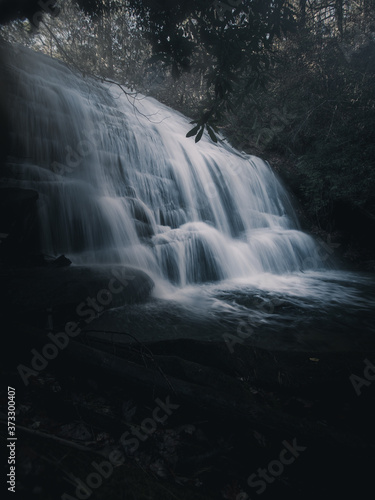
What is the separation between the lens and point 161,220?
29.9ft

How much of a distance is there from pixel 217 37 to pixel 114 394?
201 inches

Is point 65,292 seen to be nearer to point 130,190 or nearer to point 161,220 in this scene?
point 161,220

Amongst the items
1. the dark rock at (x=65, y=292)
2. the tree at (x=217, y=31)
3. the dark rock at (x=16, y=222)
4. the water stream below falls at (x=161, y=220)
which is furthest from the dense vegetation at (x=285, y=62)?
the dark rock at (x=65, y=292)

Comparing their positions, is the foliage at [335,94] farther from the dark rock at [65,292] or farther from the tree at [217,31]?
the dark rock at [65,292]

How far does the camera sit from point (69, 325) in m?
3.62

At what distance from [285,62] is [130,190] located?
665 cm

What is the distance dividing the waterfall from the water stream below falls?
4 centimetres

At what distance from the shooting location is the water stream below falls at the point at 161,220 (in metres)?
5.78

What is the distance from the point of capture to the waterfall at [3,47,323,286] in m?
6.89

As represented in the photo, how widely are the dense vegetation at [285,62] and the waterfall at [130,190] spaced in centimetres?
158

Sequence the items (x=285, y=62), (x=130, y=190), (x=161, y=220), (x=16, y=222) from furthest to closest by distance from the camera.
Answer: (x=161, y=220)
(x=130, y=190)
(x=285, y=62)
(x=16, y=222)

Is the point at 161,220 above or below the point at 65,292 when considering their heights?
above

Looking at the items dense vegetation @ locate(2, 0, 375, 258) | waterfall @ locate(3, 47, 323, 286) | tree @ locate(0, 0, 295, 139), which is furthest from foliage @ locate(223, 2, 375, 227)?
tree @ locate(0, 0, 295, 139)

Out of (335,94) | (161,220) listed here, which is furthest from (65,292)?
(335,94)
